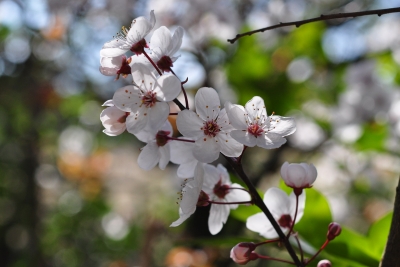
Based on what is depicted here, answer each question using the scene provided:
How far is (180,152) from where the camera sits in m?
0.60

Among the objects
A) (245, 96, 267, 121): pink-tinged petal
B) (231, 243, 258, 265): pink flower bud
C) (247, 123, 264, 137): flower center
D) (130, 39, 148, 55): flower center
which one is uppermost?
(130, 39, 148, 55): flower center

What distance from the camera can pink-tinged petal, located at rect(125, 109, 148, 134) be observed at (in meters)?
0.54

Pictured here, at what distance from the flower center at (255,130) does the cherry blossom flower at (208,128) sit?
0.08 ft

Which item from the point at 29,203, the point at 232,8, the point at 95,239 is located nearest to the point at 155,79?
the point at 232,8

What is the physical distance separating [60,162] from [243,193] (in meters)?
2.74

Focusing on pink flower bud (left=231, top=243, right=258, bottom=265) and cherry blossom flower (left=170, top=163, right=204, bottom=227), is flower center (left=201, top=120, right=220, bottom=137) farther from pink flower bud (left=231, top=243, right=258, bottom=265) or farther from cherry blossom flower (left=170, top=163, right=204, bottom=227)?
pink flower bud (left=231, top=243, right=258, bottom=265)

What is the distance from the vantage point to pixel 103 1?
7.22 ft

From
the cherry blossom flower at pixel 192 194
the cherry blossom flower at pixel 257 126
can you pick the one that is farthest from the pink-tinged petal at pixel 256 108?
the cherry blossom flower at pixel 192 194

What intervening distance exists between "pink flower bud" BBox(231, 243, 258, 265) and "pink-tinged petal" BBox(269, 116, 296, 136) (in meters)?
0.14

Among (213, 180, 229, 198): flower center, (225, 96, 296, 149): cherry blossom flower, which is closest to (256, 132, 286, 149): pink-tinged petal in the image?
(225, 96, 296, 149): cherry blossom flower

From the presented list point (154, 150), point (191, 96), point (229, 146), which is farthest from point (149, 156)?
point (191, 96)

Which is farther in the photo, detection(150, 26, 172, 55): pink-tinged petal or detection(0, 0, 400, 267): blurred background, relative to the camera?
detection(0, 0, 400, 267): blurred background

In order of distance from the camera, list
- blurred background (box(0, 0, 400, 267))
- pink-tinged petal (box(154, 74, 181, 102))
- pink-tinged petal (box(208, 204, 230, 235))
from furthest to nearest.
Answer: blurred background (box(0, 0, 400, 267)) < pink-tinged petal (box(208, 204, 230, 235)) < pink-tinged petal (box(154, 74, 181, 102))

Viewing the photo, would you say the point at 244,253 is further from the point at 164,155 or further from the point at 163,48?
the point at 163,48
